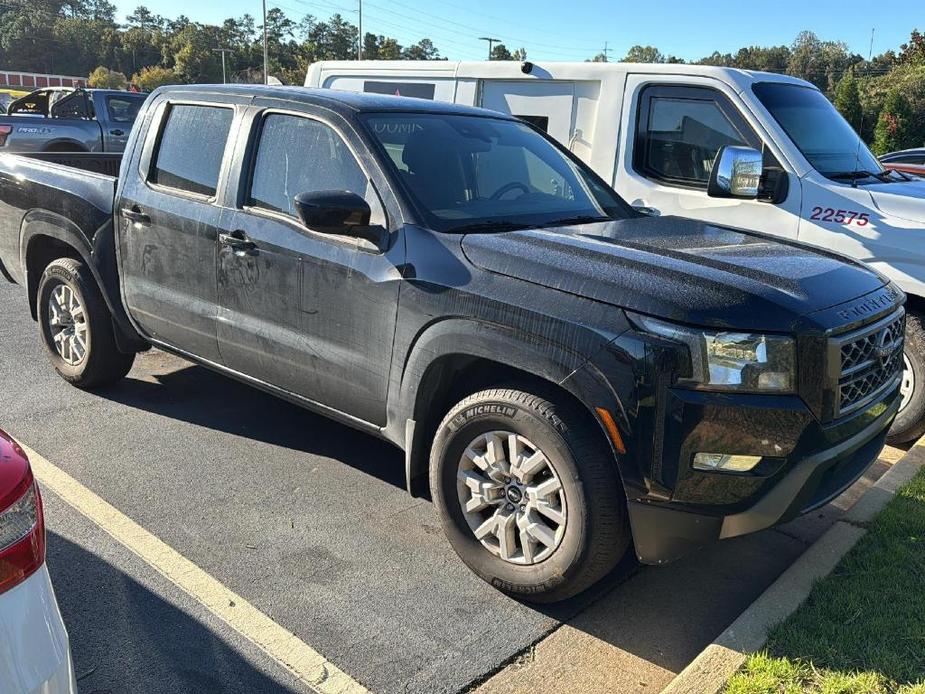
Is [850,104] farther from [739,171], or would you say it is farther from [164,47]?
[164,47]

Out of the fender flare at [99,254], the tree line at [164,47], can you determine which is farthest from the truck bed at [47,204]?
the tree line at [164,47]

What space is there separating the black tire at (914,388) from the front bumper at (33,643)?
4.64 m

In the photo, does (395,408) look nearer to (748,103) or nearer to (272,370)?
(272,370)

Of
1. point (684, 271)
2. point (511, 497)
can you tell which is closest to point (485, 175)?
point (684, 271)

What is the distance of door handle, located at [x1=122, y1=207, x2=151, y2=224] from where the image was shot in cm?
458

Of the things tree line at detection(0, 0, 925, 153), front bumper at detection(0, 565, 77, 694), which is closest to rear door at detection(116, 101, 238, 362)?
front bumper at detection(0, 565, 77, 694)

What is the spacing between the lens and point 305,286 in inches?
149

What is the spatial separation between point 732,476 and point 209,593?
78.7 inches

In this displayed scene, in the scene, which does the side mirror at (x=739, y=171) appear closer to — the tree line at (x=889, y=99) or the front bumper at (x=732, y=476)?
the front bumper at (x=732, y=476)

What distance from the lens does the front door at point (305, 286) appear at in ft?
11.7

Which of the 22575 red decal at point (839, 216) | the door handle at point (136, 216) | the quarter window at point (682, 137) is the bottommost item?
the door handle at point (136, 216)

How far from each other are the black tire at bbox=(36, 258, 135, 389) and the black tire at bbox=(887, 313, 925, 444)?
4757mm

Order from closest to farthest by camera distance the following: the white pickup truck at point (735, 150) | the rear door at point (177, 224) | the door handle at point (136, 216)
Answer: the rear door at point (177, 224) < the door handle at point (136, 216) < the white pickup truck at point (735, 150)

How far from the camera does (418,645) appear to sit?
3000 millimetres
